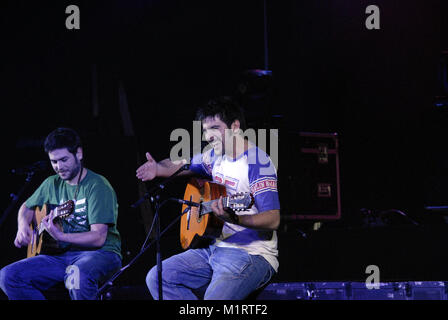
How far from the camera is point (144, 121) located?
711 cm

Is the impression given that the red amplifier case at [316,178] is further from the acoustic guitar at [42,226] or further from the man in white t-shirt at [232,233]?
the acoustic guitar at [42,226]

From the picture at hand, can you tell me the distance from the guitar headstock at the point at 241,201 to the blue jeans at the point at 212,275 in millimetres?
329

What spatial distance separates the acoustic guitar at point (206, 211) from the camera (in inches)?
135

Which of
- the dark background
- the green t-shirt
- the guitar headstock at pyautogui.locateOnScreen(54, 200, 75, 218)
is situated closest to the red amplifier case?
the dark background

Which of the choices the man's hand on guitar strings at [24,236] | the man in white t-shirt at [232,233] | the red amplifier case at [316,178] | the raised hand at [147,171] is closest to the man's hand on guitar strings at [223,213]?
the man in white t-shirt at [232,233]

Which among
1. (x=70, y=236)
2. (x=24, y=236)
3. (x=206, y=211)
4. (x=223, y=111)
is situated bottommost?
(x=24, y=236)

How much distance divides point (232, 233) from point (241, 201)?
14.2 inches

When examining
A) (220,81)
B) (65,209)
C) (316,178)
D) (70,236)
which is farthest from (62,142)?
(316,178)

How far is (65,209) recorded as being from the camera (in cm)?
453

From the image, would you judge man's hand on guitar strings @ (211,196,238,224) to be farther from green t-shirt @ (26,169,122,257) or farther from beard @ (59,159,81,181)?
beard @ (59,159,81,181)

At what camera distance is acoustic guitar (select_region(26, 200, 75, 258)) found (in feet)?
14.9

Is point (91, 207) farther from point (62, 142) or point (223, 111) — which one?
point (223, 111)

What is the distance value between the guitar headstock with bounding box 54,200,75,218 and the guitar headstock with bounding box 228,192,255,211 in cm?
162
